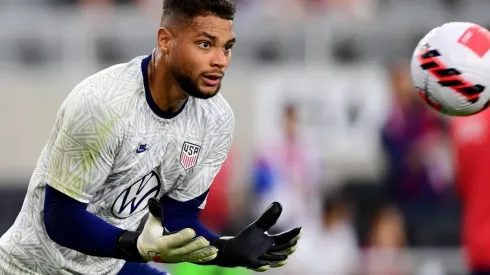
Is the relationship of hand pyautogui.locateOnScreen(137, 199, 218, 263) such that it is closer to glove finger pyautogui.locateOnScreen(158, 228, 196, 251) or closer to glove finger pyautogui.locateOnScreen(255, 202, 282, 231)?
glove finger pyautogui.locateOnScreen(158, 228, 196, 251)

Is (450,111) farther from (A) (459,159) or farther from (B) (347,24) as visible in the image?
(B) (347,24)

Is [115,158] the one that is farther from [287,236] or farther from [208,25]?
[287,236]

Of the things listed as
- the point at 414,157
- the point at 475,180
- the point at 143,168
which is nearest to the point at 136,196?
the point at 143,168

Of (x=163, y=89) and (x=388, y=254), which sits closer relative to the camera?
(x=163, y=89)

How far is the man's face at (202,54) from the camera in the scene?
18.6 feet

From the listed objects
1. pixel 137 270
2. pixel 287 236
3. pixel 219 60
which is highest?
pixel 219 60

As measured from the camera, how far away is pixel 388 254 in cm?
1161

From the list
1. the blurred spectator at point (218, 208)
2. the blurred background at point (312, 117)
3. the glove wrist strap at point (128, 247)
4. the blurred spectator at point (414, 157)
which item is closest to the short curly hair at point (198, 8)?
the glove wrist strap at point (128, 247)

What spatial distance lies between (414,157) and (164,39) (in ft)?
21.5

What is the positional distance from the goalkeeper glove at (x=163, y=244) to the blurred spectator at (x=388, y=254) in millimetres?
6273

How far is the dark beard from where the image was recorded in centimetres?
570

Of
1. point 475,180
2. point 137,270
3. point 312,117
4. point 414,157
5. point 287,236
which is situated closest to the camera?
point 287,236

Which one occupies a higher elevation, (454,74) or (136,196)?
(454,74)

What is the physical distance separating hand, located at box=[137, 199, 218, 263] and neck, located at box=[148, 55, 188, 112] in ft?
2.31
